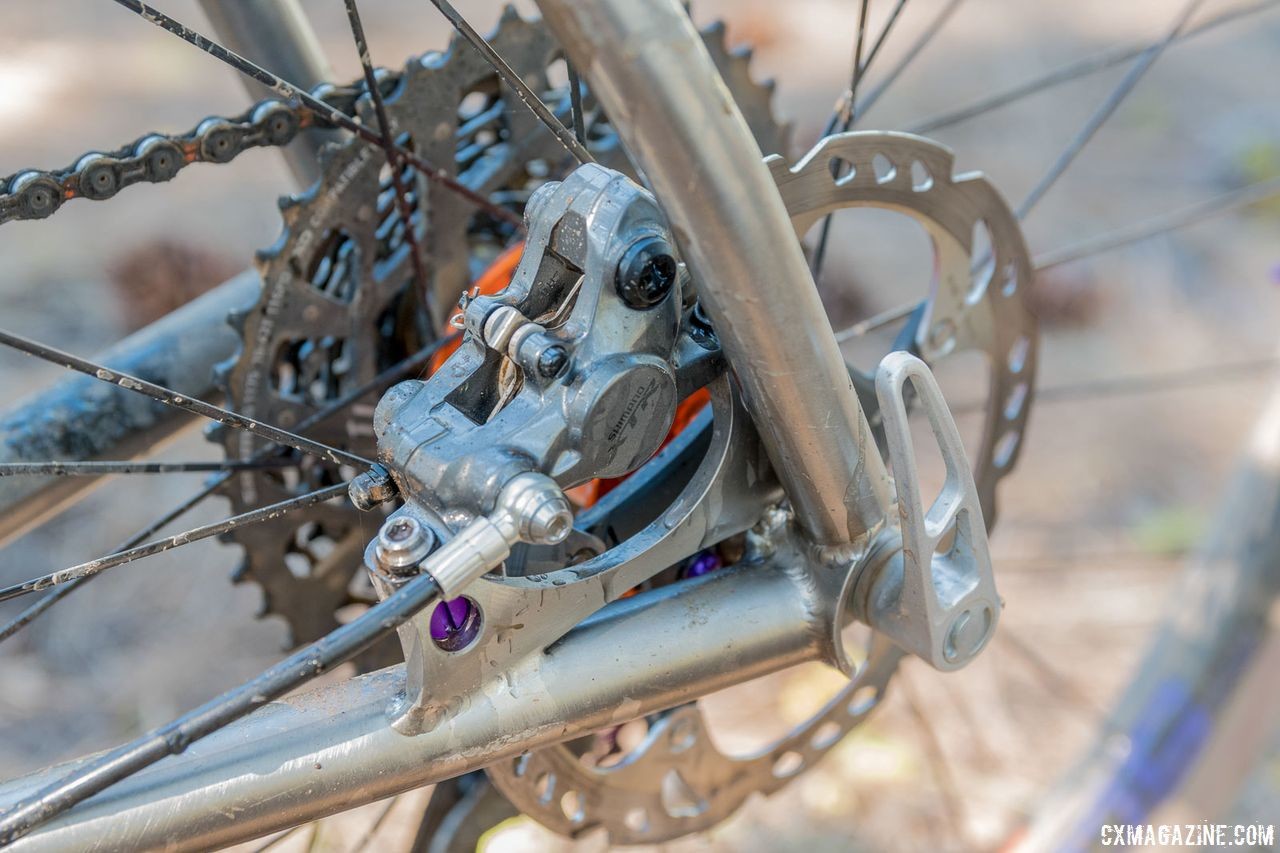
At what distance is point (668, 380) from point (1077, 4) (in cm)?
233

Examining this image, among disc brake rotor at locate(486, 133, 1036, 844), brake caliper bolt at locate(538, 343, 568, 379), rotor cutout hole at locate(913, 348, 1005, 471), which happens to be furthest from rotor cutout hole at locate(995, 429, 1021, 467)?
rotor cutout hole at locate(913, 348, 1005, 471)

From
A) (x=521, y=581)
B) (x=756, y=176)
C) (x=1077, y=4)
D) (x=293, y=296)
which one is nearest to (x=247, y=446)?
(x=293, y=296)

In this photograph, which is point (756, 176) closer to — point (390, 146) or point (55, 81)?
point (390, 146)

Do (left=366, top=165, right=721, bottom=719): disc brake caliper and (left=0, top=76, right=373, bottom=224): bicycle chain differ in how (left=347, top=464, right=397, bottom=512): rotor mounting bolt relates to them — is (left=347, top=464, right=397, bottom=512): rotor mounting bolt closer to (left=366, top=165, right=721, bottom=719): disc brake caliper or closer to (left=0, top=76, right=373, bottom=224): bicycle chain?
(left=366, top=165, right=721, bottom=719): disc brake caliper

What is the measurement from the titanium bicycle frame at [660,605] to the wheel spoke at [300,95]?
0.13m

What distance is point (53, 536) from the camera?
64.7 inches

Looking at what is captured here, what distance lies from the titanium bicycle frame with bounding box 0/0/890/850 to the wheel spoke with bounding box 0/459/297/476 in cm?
17

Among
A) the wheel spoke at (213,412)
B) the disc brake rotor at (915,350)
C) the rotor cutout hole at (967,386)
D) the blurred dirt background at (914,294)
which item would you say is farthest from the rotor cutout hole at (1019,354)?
the rotor cutout hole at (967,386)

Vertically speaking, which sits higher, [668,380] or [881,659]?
[668,380]

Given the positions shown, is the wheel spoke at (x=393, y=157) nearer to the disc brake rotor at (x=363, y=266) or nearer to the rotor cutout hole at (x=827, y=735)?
the disc brake rotor at (x=363, y=266)

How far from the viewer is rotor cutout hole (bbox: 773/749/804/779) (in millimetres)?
806

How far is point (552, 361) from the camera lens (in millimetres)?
503

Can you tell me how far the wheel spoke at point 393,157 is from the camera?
26.5 inches

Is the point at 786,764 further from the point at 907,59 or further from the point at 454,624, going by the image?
the point at 907,59
